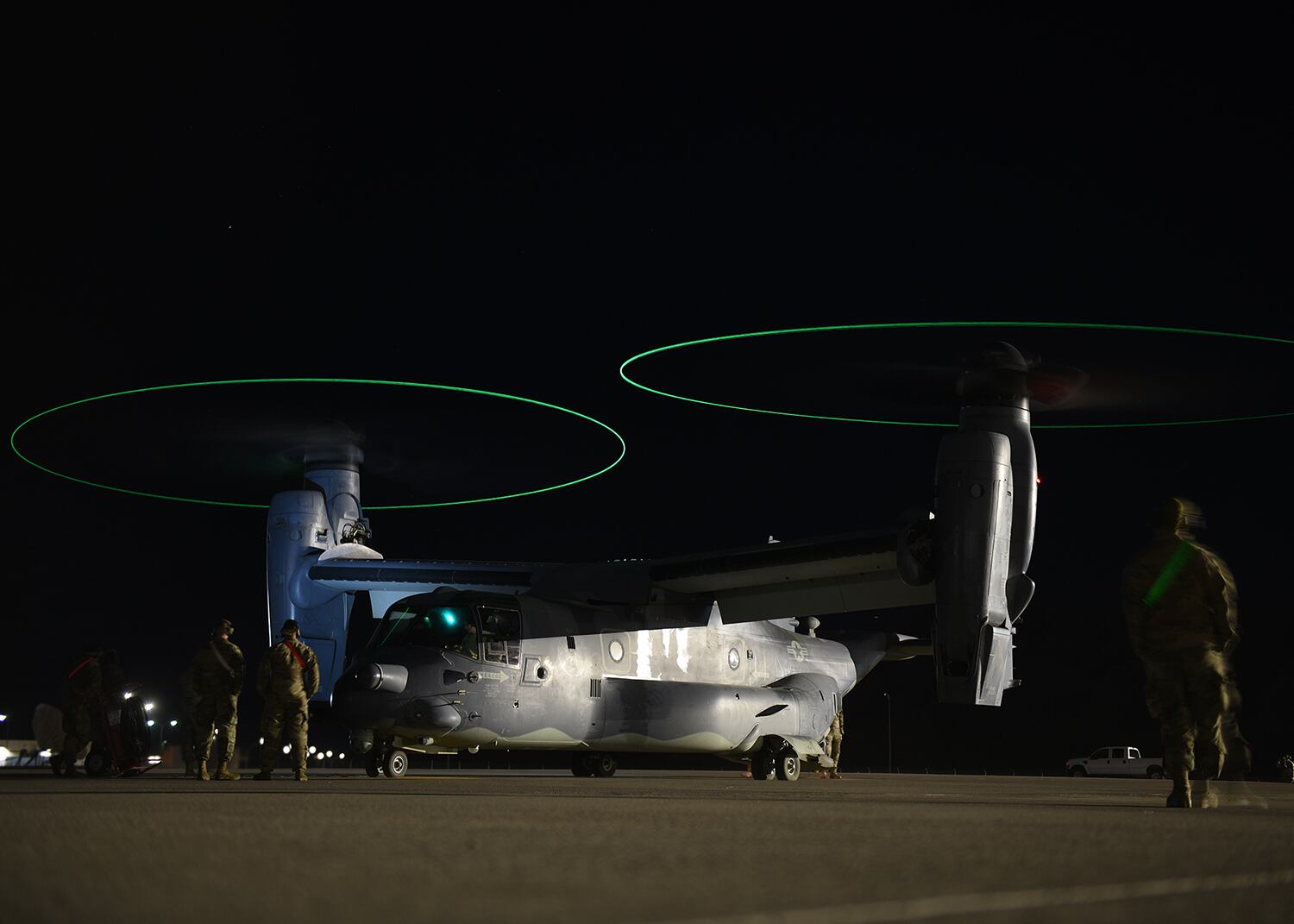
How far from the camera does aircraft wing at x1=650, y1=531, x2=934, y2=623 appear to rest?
62.0 ft

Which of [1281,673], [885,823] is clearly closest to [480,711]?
[885,823]

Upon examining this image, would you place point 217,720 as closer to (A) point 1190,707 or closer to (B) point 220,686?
(B) point 220,686

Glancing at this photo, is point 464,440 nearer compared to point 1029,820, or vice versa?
point 1029,820

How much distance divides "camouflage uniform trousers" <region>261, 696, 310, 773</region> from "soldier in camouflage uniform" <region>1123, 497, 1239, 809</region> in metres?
10.0

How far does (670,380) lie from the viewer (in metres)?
13.2

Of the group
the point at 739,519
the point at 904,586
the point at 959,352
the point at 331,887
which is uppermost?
the point at 739,519

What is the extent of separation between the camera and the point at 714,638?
72.1ft

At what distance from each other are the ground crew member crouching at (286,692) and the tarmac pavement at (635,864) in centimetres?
760

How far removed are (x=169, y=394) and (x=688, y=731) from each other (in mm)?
9099

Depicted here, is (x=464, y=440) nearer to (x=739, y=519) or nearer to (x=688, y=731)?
(x=688, y=731)

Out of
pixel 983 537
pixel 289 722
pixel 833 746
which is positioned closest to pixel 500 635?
pixel 289 722

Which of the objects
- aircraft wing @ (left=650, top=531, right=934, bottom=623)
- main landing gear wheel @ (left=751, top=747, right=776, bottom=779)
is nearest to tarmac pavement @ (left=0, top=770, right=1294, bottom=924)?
aircraft wing @ (left=650, top=531, right=934, bottom=623)

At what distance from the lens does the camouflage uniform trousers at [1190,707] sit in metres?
9.10

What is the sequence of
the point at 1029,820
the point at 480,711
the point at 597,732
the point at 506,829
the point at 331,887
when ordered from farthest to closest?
1. the point at 597,732
2. the point at 480,711
3. the point at 1029,820
4. the point at 506,829
5. the point at 331,887
